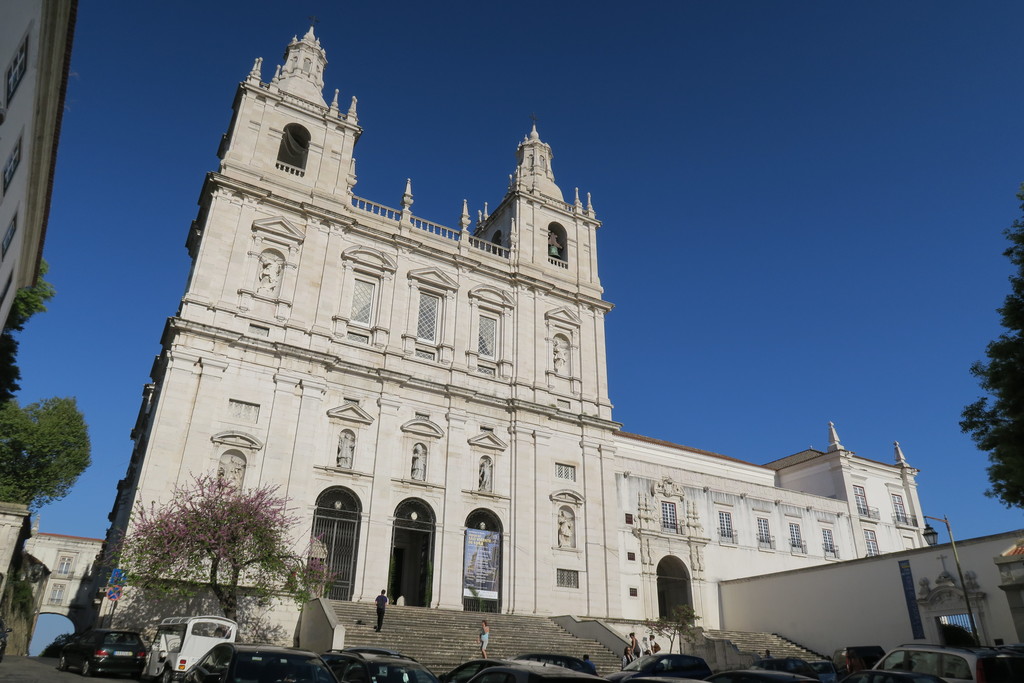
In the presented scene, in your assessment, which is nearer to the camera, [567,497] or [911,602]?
[911,602]

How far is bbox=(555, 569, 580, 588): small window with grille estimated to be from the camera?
2875cm

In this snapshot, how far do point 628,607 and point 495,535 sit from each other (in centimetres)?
728

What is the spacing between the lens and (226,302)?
26297 millimetres

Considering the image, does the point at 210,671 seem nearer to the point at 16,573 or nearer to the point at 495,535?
the point at 495,535

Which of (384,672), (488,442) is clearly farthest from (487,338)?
(384,672)

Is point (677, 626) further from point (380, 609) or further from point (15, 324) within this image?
point (15, 324)

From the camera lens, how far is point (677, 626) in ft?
91.4

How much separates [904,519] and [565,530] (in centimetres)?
2785

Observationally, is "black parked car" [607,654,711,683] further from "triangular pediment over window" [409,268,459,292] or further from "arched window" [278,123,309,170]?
"arched window" [278,123,309,170]

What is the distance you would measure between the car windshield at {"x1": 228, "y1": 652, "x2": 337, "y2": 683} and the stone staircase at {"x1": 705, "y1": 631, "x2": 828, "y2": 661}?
2432cm

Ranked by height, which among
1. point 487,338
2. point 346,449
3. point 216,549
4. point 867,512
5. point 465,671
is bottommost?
point 465,671

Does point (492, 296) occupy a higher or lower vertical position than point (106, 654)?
higher

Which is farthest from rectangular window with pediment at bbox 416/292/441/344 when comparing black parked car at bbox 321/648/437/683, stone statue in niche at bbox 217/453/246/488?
black parked car at bbox 321/648/437/683

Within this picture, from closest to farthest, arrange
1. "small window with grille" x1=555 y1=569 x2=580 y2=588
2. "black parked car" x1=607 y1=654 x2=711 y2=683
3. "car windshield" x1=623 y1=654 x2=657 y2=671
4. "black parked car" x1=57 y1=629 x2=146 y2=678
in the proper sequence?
"black parked car" x1=607 y1=654 x2=711 y2=683
"black parked car" x1=57 y1=629 x2=146 y2=678
"car windshield" x1=623 y1=654 x2=657 y2=671
"small window with grille" x1=555 y1=569 x2=580 y2=588
